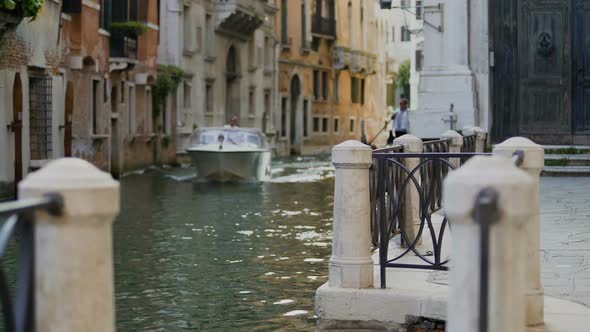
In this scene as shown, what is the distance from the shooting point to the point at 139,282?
32.2 ft

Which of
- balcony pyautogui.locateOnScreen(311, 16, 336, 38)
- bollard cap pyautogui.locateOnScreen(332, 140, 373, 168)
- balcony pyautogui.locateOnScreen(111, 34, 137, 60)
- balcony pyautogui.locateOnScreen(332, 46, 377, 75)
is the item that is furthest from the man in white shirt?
balcony pyautogui.locateOnScreen(332, 46, 377, 75)

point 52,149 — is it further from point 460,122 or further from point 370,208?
point 370,208

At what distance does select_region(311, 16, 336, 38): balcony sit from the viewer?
50219mm

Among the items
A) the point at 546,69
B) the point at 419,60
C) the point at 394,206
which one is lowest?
the point at 394,206

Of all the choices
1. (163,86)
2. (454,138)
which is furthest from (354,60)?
(454,138)

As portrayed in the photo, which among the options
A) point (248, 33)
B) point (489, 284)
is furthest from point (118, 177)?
point (489, 284)

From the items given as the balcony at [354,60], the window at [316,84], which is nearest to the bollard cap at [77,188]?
the window at [316,84]

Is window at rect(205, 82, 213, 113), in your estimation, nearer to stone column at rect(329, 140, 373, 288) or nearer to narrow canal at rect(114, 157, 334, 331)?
narrow canal at rect(114, 157, 334, 331)

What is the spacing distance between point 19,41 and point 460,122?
786 cm

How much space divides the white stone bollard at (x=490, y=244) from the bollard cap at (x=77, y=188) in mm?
986

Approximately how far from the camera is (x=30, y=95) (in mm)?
21781

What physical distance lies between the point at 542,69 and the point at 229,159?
30.8 ft

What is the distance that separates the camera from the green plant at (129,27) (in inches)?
1081

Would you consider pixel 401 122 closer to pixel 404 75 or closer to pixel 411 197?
pixel 411 197
